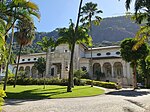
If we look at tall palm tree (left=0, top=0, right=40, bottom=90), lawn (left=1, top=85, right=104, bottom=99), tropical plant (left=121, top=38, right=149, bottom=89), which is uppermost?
tall palm tree (left=0, top=0, right=40, bottom=90)

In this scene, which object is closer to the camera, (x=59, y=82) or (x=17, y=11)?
(x=17, y=11)

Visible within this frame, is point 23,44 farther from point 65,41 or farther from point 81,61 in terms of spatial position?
point 81,61

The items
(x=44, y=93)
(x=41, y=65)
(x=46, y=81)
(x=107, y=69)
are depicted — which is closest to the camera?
(x=44, y=93)

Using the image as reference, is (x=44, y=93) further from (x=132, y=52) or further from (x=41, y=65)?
(x=41, y=65)

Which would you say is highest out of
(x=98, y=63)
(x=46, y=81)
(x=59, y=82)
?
(x=98, y=63)

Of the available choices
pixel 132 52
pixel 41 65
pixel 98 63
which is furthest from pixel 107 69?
pixel 132 52

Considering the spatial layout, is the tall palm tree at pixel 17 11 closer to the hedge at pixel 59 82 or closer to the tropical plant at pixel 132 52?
the hedge at pixel 59 82

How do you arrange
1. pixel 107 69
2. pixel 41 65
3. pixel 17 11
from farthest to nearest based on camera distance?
pixel 107 69 → pixel 41 65 → pixel 17 11

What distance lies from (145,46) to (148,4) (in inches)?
570

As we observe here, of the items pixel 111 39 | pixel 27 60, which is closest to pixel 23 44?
pixel 27 60

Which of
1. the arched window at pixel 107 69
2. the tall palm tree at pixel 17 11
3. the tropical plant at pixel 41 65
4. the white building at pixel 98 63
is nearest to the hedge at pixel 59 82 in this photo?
the white building at pixel 98 63

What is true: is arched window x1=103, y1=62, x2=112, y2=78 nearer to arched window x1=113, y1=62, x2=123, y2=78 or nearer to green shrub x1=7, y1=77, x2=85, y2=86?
arched window x1=113, y1=62, x2=123, y2=78

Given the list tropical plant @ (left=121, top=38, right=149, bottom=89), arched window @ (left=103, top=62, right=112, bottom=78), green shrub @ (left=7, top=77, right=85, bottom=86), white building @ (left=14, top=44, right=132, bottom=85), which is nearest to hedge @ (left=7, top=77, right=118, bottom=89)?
green shrub @ (left=7, top=77, right=85, bottom=86)

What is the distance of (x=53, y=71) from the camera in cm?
5906
